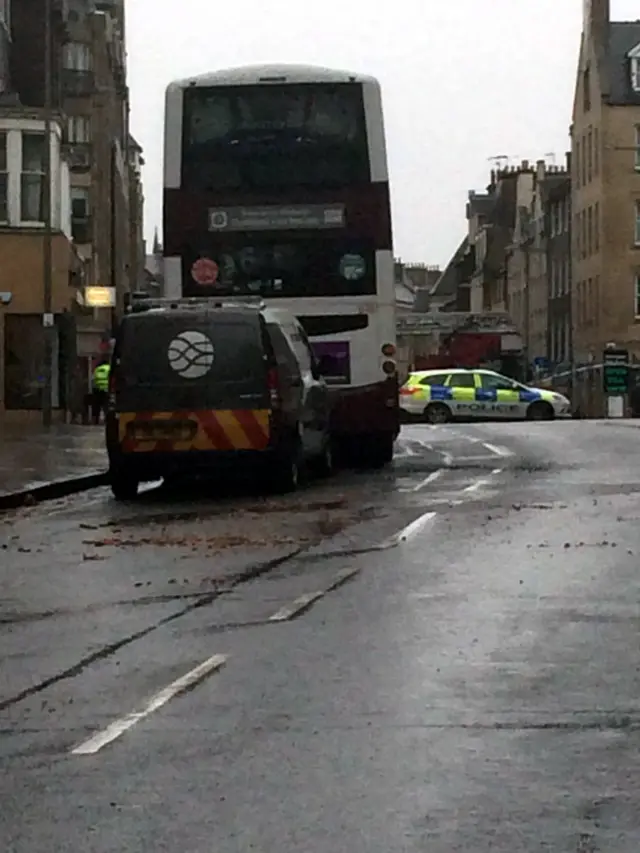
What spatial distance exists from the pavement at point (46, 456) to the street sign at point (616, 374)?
144 feet

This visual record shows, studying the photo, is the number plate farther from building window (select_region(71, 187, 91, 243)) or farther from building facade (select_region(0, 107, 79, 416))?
building window (select_region(71, 187, 91, 243))

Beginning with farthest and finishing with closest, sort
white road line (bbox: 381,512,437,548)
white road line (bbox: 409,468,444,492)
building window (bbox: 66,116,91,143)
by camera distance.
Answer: building window (bbox: 66,116,91,143)
white road line (bbox: 409,468,444,492)
white road line (bbox: 381,512,437,548)

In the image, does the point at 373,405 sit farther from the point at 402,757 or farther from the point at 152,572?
the point at 402,757

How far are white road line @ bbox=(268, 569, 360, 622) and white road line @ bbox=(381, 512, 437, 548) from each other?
2074 mm

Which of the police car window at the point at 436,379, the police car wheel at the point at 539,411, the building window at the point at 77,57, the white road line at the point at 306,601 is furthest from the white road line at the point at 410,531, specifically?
the building window at the point at 77,57

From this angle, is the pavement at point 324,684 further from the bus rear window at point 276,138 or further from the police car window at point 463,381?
the police car window at point 463,381

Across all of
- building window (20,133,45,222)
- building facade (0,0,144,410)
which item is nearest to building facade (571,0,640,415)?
building facade (0,0,144,410)

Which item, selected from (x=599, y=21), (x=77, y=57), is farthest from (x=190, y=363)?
(x=599, y=21)

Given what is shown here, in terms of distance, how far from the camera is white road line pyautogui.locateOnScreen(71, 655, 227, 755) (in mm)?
7949

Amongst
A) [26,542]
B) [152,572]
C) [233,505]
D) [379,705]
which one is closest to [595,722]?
[379,705]

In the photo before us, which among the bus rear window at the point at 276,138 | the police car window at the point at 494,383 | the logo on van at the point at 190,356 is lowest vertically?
the logo on van at the point at 190,356

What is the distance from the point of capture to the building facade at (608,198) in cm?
8712

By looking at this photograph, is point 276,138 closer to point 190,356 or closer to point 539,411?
point 190,356

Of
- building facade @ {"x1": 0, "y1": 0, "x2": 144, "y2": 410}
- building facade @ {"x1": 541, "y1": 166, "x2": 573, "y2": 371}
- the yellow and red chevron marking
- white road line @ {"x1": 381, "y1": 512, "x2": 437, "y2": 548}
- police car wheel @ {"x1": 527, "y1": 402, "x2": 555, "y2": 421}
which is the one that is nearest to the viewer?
white road line @ {"x1": 381, "y1": 512, "x2": 437, "y2": 548}
